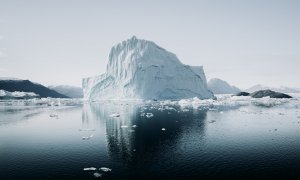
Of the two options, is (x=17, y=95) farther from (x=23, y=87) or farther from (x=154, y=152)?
(x=154, y=152)

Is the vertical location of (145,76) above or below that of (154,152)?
above

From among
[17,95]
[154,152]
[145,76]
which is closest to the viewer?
[154,152]

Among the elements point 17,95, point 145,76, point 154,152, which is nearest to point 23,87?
point 17,95

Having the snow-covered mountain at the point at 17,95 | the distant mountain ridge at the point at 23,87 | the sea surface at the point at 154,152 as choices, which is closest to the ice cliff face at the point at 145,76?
the sea surface at the point at 154,152

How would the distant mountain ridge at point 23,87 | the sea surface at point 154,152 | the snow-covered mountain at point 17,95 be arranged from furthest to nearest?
the distant mountain ridge at point 23,87, the snow-covered mountain at point 17,95, the sea surface at point 154,152

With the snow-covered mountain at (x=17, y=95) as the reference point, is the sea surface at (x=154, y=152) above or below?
below

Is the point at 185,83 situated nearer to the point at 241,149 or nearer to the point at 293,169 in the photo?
the point at 241,149

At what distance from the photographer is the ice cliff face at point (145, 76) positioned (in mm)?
108312

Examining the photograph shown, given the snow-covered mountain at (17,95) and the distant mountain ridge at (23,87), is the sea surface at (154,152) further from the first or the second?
the distant mountain ridge at (23,87)

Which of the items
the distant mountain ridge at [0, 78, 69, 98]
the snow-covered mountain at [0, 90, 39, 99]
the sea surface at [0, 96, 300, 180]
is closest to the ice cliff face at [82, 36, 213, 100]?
the sea surface at [0, 96, 300, 180]

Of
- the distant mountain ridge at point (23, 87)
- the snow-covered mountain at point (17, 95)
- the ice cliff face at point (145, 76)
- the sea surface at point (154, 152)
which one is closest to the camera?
the sea surface at point (154, 152)

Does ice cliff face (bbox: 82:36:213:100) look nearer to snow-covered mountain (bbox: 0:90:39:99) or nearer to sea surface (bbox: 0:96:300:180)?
sea surface (bbox: 0:96:300:180)

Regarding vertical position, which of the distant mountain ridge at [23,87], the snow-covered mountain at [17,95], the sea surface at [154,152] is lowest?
the sea surface at [154,152]

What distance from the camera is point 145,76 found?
108 metres
